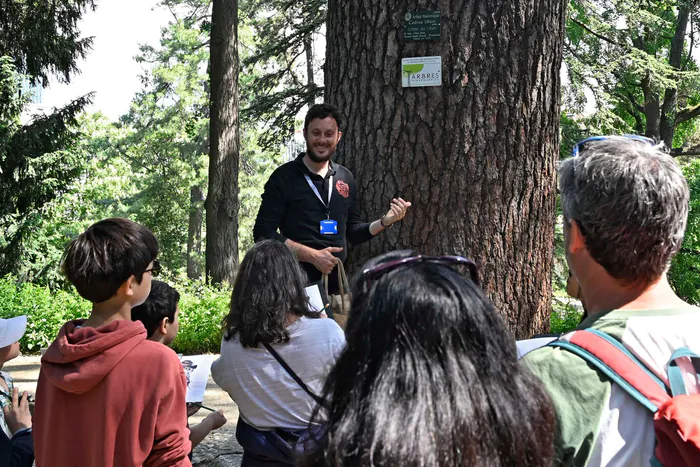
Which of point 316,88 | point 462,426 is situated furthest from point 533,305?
point 316,88

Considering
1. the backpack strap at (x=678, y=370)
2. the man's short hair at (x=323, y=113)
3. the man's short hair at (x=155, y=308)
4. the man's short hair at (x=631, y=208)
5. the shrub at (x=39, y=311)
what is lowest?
the shrub at (x=39, y=311)

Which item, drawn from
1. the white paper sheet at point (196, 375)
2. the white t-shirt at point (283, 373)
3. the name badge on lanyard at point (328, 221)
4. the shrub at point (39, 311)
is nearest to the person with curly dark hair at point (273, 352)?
the white t-shirt at point (283, 373)

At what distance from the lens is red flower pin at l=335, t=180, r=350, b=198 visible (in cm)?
382

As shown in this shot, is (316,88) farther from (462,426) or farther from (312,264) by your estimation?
(462,426)

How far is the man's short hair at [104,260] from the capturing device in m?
2.49

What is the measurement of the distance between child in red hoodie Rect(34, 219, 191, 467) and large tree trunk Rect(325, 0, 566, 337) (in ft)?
5.45

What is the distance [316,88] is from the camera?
55.9ft

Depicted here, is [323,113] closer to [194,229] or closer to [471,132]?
[471,132]

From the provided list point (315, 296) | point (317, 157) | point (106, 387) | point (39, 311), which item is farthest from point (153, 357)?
point (39, 311)

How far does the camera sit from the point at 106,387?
2.33 metres

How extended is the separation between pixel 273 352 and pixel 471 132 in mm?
1570

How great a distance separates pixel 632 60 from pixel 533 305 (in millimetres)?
15171

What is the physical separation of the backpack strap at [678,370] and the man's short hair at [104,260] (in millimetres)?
1843

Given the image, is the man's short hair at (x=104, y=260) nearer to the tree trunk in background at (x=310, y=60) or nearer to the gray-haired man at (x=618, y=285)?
the gray-haired man at (x=618, y=285)
